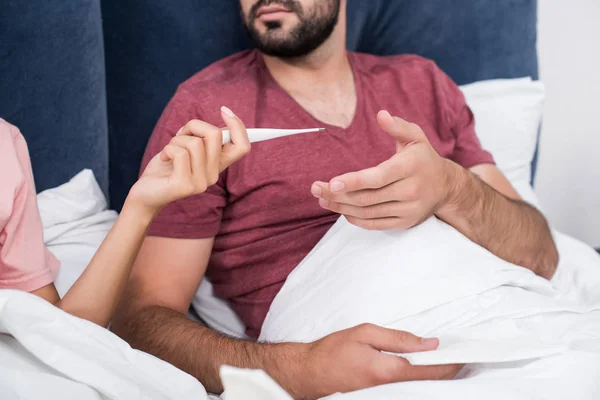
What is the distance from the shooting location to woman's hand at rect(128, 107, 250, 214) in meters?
0.84

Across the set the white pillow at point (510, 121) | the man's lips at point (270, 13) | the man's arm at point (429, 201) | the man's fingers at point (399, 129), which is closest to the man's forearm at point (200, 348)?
the man's arm at point (429, 201)

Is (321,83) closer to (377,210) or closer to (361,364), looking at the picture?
(377,210)

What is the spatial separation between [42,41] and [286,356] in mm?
711

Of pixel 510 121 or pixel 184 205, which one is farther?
pixel 510 121

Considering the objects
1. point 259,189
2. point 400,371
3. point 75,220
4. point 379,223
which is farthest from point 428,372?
point 75,220

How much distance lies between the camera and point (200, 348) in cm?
101

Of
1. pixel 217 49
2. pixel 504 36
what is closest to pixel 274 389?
pixel 217 49

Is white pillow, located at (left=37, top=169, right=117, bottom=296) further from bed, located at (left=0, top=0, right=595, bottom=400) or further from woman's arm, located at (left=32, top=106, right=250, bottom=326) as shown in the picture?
woman's arm, located at (left=32, top=106, right=250, bottom=326)

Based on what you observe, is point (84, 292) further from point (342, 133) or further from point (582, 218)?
point (582, 218)

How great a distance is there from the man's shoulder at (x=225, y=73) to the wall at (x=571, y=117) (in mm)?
1128

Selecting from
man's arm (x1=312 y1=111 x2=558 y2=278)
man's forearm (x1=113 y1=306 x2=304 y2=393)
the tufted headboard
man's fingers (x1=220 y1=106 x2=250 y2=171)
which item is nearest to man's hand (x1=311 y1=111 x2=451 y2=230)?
man's arm (x1=312 y1=111 x2=558 y2=278)

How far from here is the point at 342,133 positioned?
1.27 metres

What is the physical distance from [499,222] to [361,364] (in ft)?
1.56

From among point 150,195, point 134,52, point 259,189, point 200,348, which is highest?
point 134,52
